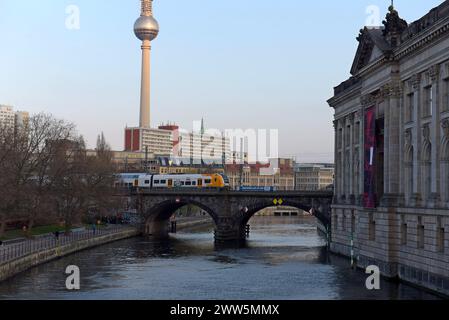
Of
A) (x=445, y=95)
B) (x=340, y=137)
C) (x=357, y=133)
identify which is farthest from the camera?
(x=340, y=137)

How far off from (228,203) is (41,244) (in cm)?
3889

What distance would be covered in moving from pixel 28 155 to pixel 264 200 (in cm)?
3604

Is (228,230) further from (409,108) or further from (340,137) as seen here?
(409,108)

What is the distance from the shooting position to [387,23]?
64.4m

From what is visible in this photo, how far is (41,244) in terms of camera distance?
3287 inches

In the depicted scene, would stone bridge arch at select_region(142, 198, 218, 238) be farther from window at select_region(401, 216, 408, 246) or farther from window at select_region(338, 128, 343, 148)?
window at select_region(401, 216, 408, 246)

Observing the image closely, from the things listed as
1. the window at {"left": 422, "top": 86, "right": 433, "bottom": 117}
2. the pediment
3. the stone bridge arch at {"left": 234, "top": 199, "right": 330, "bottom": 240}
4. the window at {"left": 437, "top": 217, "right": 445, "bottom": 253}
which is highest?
the pediment

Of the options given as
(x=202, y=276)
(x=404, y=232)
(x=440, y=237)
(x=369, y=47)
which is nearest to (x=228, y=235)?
(x=202, y=276)

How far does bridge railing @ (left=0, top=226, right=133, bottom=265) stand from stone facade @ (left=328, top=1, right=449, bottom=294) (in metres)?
30.2

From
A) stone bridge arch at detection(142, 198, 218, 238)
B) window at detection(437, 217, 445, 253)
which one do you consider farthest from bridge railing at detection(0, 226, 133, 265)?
window at detection(437, 217, 445, 253)

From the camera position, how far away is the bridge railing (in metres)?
69.5

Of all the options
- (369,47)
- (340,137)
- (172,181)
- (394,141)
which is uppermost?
(369,47)

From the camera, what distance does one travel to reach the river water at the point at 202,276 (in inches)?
2224
